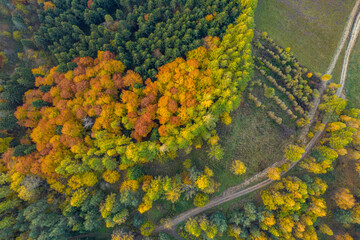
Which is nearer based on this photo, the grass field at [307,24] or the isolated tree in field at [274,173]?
the isolated tree in field at [274,173]

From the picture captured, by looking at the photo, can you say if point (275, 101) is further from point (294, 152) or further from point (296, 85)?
point (294, 152)

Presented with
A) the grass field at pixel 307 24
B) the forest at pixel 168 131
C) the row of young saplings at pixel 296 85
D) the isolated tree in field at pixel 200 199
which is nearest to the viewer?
the forest at pixel 168 131

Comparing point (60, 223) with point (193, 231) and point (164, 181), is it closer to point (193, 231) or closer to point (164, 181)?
point (164, 181)

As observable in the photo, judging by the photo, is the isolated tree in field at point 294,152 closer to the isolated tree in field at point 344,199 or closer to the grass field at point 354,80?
the isolated tree in field at point 344,199

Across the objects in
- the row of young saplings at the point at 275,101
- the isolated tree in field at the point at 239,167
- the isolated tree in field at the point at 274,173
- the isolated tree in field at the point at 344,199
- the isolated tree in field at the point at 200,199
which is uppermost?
the row of young saplings at the point at 275,101

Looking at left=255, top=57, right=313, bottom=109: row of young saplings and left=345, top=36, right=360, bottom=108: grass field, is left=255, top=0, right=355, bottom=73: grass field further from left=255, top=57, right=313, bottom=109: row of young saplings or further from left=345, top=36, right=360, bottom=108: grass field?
left=255, top=57, right=313, bottom=109: row of young saplings

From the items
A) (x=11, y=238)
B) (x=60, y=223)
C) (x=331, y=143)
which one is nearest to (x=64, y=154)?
(x=60, y=223)

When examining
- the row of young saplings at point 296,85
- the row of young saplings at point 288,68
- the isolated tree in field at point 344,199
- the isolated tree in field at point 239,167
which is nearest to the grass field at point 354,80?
the row of young saplings at point 288,68
